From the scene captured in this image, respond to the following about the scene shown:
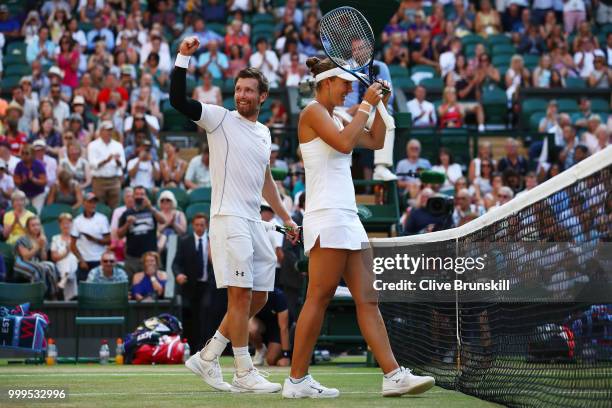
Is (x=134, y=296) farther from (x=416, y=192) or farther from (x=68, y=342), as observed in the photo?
(x=416, y=192)

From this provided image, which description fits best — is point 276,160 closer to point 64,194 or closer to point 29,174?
point 64,194

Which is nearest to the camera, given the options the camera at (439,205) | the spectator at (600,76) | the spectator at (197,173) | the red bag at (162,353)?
the camera at (439,205)

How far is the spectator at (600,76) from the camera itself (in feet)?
74.9

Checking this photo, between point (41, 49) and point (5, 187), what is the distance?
4857 mm

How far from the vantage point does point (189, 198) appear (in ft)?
59.8

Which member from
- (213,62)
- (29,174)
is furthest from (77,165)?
(213,62)

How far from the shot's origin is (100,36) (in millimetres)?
22453

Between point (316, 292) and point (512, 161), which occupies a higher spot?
point (512, 161)

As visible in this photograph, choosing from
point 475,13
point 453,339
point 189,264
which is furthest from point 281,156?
point 453,339

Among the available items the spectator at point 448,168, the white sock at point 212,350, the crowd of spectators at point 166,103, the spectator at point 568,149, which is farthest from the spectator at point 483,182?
the white sock at point 212,350

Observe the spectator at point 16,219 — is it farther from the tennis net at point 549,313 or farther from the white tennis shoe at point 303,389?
the white tennis shoe at point 303,389

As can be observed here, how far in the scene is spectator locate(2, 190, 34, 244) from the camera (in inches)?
656

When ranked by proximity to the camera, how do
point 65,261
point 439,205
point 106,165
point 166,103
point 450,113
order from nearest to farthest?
point 439,205, point 65,261, point 106,165, point 450,113, point 166,103

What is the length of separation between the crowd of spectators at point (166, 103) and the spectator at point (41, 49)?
0.03m
